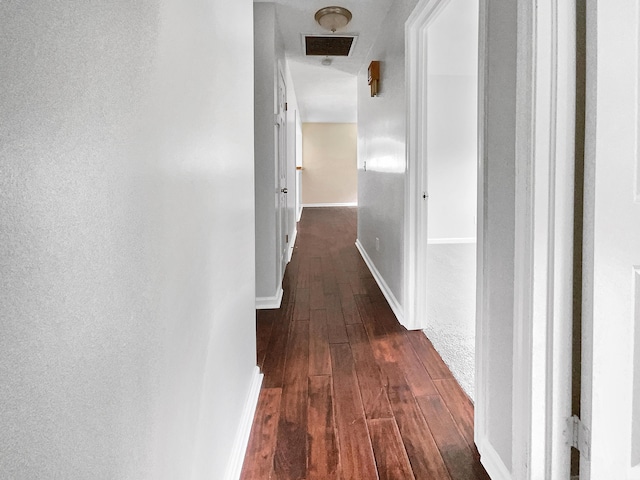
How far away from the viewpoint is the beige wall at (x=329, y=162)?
10.8 m

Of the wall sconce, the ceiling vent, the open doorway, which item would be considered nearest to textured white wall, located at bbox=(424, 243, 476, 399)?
the open doorway

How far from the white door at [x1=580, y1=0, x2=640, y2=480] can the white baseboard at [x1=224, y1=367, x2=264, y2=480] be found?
3.36ft

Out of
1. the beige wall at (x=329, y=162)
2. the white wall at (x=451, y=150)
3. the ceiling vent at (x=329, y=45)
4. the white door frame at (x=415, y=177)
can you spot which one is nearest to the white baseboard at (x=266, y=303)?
the white door frame at (x=415, y=177)

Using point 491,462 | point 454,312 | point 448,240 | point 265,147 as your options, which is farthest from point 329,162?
point 491,462

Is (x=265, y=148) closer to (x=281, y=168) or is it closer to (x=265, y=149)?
(x=265, y=149)

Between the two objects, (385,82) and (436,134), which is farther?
(436,134)

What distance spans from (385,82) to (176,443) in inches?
117

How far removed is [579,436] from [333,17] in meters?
3.05

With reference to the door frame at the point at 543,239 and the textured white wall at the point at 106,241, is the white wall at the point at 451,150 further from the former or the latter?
the textured white wall at the point at 106,241

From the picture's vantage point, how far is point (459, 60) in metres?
4.52

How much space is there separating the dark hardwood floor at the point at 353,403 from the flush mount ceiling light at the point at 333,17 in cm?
222

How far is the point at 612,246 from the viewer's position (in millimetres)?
1054

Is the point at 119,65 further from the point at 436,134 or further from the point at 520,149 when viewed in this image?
the point at 436,134

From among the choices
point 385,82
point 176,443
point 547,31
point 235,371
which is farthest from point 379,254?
point 176,443
